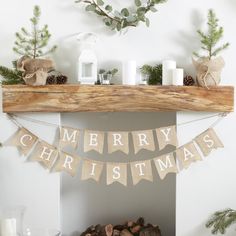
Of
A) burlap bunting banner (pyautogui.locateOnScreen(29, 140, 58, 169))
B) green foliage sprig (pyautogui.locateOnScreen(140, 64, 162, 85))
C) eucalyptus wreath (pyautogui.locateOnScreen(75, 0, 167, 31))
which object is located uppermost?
eucalyptus wreath (pyautogui.locateOnScreen(75, 0, 167, 31))

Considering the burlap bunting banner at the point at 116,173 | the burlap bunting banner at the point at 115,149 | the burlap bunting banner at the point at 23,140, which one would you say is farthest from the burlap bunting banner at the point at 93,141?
the burlap bunting banner at the point at 23,140

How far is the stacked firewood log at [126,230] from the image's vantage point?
2.72 metres

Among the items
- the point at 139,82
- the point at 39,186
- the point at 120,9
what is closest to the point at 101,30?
the point at 120,9

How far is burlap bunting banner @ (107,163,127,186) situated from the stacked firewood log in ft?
0.95

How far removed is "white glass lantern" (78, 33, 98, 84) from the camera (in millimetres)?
2580

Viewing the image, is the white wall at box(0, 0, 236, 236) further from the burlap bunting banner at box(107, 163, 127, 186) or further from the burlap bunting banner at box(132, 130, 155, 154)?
the burlap bunting banner at box(107, 163, 127, 186)

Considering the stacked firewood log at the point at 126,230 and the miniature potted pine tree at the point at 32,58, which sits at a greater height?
the miniature potted pine tree at the point at 32,58

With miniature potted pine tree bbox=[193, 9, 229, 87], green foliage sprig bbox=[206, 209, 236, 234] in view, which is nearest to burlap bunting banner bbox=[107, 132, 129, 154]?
miniature potted pine tree bbox=[193, 9, 229, 87]

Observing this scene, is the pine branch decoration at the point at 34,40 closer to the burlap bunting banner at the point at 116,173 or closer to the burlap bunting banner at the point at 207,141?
the burlap bunting banner at the point at 116,173

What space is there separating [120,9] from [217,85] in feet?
2.12

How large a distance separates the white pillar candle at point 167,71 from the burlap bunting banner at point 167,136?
0.24 meters

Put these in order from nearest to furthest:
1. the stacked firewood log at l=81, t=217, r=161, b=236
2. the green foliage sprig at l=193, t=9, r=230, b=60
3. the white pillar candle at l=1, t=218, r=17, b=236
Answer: the white pillar candle at l=1, t=218, r=17, b=236 < the green foliage sprig at l=193, t=9, r=230, b=60 < the stacked firewood log at l=81, t=217, r=161, b=236

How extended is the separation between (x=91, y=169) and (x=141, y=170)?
0.26 metres

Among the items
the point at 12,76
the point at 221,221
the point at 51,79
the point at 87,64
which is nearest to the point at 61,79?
the point at 51,79
